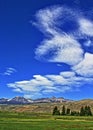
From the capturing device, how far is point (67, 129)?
8288 cm

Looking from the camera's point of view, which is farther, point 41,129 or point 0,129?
point 41,129

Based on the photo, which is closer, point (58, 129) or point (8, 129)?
point (8, 129)

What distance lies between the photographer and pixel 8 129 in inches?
3044

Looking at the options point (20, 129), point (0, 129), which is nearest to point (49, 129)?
point (20, 129)

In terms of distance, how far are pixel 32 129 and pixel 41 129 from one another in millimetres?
2489

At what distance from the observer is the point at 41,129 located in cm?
8188

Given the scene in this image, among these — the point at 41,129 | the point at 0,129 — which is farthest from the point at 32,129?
the point at 0,129

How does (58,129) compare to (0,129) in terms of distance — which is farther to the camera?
(58,129)

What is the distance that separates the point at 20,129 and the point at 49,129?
7.89 metres

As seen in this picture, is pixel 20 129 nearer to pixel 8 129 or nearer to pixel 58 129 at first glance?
pixel 8 129

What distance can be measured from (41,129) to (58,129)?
4657mm

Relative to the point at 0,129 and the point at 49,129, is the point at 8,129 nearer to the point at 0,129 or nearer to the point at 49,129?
the point at 0,129

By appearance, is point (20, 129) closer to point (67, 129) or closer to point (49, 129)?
point (49, 129)

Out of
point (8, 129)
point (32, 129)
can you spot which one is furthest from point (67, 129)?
point (8, 129)
